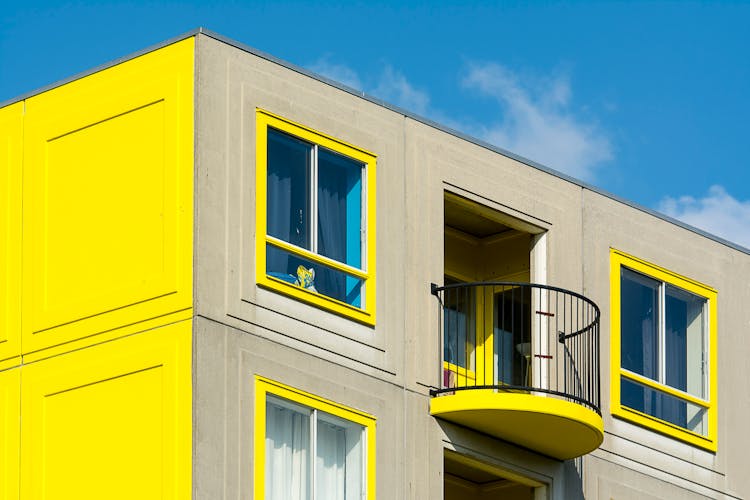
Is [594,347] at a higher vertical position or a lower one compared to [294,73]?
lower

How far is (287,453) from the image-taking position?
3438 centimetres

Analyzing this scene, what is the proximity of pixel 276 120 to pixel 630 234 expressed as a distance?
745 centimetres

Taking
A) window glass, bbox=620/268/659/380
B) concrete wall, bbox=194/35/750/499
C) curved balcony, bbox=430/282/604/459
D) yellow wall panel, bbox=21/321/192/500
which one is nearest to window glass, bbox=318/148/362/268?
concrete wall, bbox=194/35/750/499

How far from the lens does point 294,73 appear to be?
3603cm

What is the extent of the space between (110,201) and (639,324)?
930cm

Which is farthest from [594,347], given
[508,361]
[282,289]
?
[282,289]

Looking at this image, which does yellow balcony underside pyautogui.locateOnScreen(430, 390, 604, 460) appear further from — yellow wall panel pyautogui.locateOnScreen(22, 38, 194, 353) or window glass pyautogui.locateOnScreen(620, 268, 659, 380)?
yellow wall panel pyautogui.locateOnScreen(22, 38, 194, 353)

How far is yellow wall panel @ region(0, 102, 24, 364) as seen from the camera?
35.8 meters

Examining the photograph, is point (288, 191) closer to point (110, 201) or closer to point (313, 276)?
point (313, 276)

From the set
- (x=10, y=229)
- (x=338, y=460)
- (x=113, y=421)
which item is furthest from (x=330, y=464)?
(x=10, y=229)

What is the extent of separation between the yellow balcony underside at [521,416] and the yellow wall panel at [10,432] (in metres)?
5.60

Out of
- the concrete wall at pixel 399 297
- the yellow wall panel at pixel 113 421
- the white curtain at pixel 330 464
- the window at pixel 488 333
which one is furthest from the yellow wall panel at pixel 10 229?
the window at pixel 488 333

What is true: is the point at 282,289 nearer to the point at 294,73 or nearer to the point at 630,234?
the point at 294,73

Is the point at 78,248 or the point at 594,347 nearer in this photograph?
the point at 78,248
